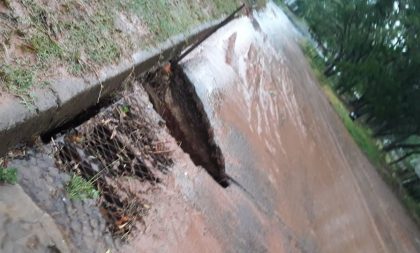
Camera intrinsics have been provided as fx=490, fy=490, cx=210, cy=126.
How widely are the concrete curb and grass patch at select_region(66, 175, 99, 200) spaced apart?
0.29 m

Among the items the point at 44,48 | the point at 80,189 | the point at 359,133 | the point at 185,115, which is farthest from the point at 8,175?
the point at 359,133

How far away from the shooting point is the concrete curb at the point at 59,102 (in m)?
2.08

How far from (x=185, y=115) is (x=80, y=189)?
132cm

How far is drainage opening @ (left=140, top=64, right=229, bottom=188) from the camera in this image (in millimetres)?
3379

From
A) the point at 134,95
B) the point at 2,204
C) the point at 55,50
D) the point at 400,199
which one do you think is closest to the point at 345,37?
the point at 400,199

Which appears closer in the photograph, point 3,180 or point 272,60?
point 3,180

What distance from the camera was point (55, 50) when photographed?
2.46m

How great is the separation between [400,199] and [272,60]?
18.3 ft

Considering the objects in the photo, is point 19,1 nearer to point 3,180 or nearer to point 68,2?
point 68,2

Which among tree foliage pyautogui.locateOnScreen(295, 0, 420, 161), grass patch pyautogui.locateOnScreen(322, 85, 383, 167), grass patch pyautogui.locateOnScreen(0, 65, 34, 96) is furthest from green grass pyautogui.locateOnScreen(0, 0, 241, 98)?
tree foliage pyautogui.locateOnScreen(295, 0, 420, 161)

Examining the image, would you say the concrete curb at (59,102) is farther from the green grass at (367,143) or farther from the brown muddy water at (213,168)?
the green grass at (367,143)

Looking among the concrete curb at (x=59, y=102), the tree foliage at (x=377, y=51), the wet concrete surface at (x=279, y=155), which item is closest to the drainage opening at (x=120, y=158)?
the concrete curb at (x=59, y=102)

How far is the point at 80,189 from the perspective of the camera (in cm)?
236

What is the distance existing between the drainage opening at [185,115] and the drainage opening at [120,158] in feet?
1.00
